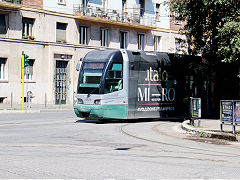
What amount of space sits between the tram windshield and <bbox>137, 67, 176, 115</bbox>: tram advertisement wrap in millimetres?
2274

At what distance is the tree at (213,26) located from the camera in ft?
63.1

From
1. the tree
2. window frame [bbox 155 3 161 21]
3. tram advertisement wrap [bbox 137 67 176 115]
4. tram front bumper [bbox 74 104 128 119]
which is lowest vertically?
tram front bumper [bbox 74 104 128 119]

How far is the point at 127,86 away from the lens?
1916cm

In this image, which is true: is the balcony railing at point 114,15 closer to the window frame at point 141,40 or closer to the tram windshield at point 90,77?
the window frame at point 141,40

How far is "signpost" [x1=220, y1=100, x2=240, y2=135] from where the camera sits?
13.7 meters

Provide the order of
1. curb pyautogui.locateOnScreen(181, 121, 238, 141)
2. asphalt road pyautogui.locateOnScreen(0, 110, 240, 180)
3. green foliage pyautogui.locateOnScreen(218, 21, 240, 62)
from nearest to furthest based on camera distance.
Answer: asphalt road pyautogui.locateOnScreen(0, 110, 240, 180) < curb pyautogui.locateOnScreen(181, 121, 238, 141) < green foliage pyautogui.locateOnScreen(218, 21, 240, 62)

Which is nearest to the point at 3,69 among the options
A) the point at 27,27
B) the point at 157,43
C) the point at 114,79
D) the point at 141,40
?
the point at 27,27

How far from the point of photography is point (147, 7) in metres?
43.0

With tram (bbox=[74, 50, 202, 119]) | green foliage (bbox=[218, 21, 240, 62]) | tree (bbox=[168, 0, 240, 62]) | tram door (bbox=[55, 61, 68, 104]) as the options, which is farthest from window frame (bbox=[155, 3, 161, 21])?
green foliage (bbox=[218, 21, 240, 62])

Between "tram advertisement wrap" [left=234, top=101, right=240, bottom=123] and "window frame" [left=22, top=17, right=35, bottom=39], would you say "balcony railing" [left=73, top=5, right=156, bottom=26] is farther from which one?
"tram advertisement wrap" [left=234, top=101, right=240, bottom=123]

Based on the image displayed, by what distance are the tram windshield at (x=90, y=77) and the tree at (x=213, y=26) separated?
18.9 feet

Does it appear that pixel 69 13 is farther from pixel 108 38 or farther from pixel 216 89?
pixel 216 89

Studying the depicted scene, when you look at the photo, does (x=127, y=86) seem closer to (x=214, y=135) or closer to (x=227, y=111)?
(x=227, y=111)

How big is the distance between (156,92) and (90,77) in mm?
3694
